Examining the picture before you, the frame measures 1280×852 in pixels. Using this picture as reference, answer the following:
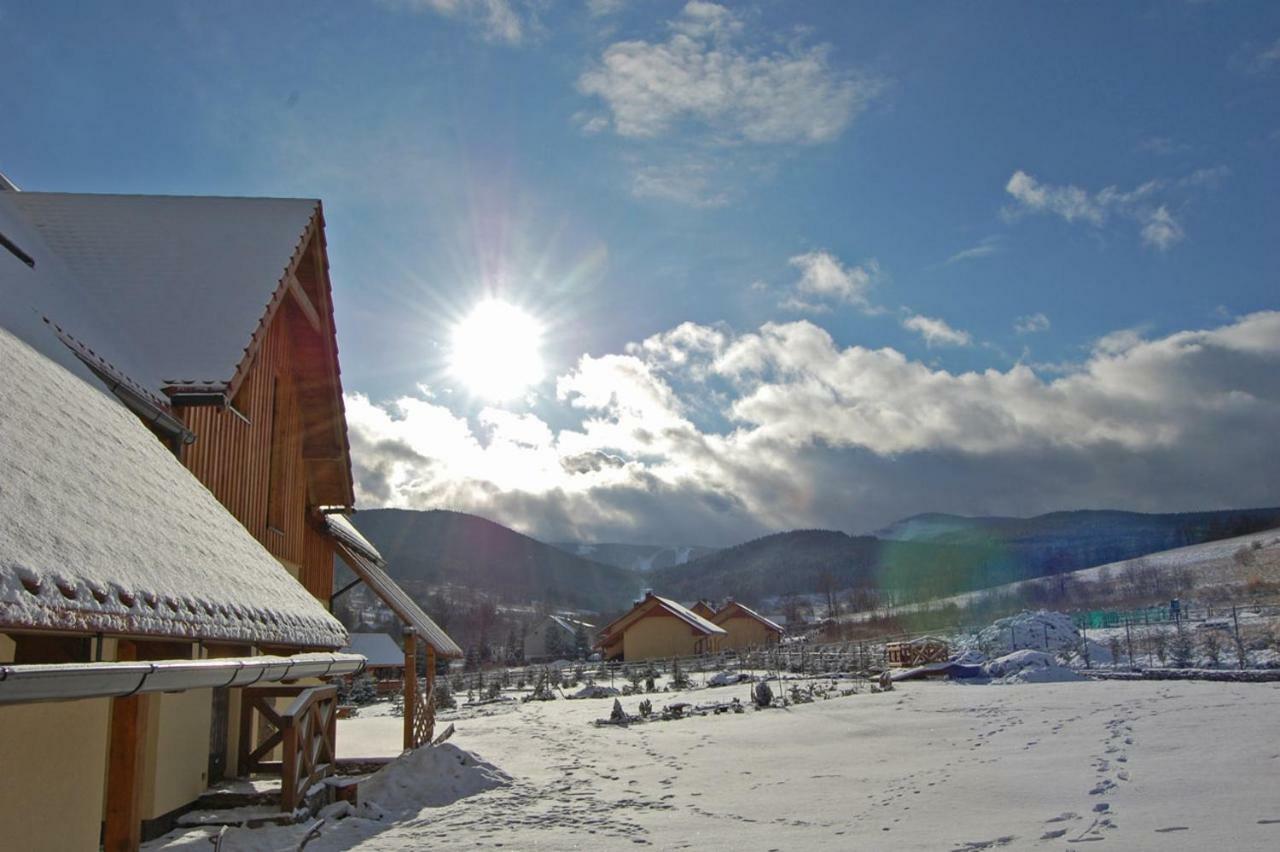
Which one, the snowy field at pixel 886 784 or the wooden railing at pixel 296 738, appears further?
the wooden railing at pixel 296 738

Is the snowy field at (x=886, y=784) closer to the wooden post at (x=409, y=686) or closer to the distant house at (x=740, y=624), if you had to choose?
the wooden post at (x=409, y=686)

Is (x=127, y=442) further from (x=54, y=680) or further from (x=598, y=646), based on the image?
(x=598, y=646)

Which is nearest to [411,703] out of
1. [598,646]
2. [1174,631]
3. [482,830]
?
[482,830]

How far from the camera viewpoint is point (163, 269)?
11.8 m

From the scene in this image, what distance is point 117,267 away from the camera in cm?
1162

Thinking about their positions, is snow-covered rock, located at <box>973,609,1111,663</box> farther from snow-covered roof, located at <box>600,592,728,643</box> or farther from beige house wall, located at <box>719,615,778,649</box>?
beige house wall, located at <box>719,615,778,649</box>

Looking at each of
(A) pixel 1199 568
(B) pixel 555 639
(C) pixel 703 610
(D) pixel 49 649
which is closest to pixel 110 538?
(D) pixel 49 649

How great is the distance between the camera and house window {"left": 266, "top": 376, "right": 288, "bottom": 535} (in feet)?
46.8

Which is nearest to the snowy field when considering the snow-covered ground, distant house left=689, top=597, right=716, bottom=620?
distant house left=689, top=597, right=716, bottom=620

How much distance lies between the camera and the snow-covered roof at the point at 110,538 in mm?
3729

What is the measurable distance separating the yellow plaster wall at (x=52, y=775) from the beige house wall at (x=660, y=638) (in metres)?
55.1

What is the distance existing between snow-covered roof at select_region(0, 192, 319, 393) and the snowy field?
5152 mm

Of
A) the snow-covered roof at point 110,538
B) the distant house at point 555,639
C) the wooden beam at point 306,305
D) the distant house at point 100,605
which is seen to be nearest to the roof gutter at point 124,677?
the distant house at point 100,605

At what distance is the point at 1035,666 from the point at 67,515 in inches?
1280
